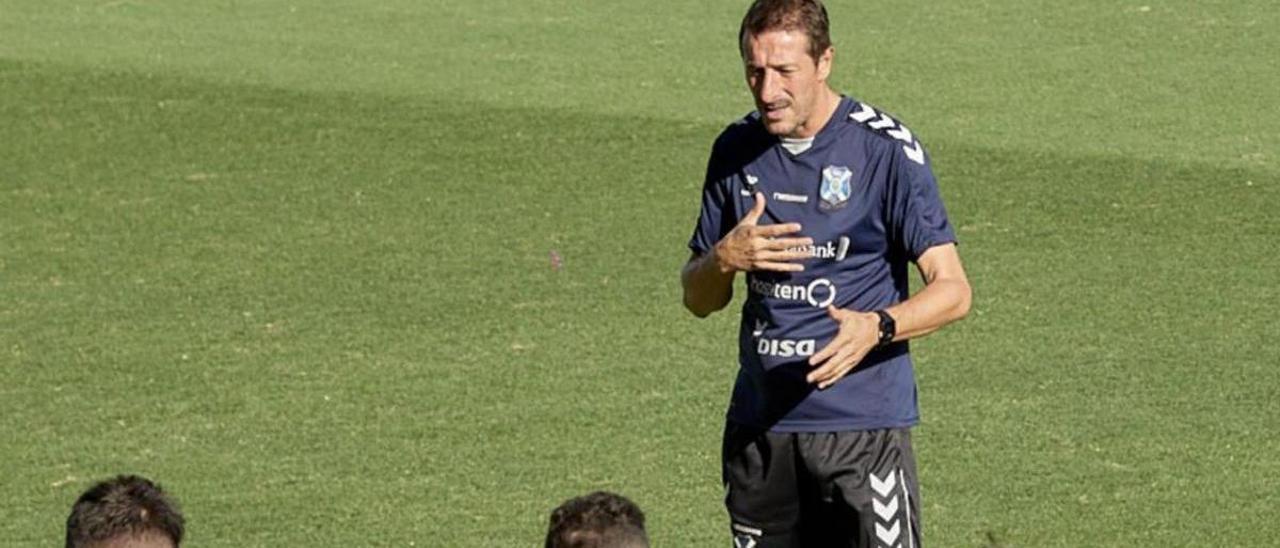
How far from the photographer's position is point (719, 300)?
6277 millimetres

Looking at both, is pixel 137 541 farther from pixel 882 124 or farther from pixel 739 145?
pixel 882 124

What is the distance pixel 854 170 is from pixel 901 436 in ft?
2.28

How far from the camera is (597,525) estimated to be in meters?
4.93

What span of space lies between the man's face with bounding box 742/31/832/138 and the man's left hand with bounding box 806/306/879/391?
1.58 ft

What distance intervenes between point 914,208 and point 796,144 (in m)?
0.32

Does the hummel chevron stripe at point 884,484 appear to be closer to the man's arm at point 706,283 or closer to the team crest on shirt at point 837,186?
the man's arm at point 706,283

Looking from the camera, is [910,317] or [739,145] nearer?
[910,317]

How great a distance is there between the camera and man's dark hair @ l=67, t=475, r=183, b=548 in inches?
195

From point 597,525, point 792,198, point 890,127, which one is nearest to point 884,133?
point 890,127

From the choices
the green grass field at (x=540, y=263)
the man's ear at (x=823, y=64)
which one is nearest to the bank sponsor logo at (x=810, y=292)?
the man's ear at (x=823, y=64)

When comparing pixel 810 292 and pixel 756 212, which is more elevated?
pixel 756 212

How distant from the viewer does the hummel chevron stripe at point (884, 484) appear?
6.32 m


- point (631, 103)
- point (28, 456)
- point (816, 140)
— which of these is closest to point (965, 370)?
point (28, 456)

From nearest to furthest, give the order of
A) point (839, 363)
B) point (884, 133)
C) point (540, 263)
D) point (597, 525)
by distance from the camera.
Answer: point (597, 525)
point (839, 363)
point (884, 133)
point (540, 263)
